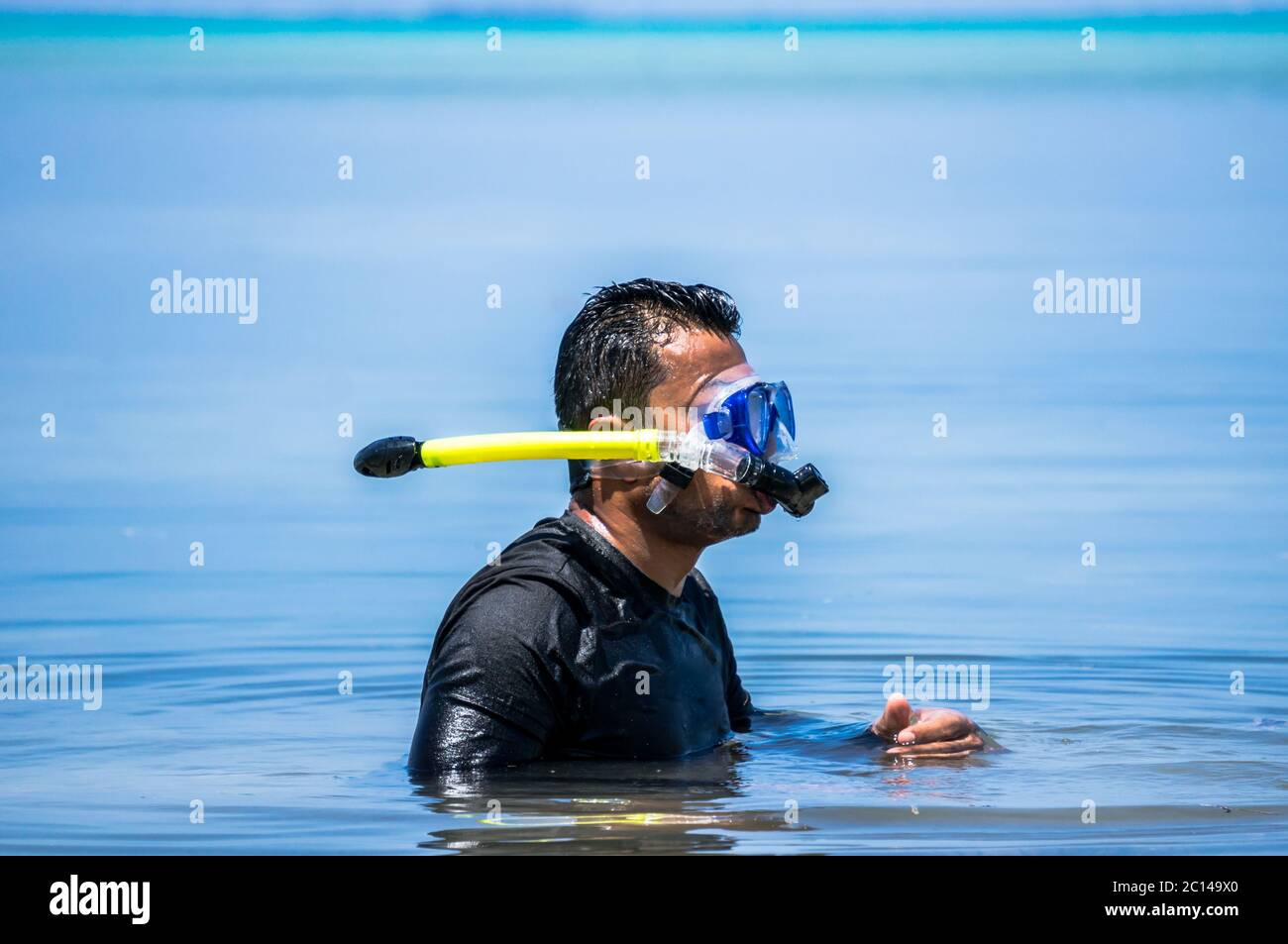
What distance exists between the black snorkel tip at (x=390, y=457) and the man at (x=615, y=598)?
34 centimetres

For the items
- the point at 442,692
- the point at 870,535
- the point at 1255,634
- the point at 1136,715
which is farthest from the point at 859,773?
the point at 870,535

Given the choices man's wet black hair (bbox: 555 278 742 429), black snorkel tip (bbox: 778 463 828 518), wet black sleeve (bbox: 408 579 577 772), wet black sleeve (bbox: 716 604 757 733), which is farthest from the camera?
wet black sleeve (bbox: 716 604 757 733)

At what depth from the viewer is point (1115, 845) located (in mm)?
4727

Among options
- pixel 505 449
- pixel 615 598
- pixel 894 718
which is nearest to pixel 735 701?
pixel 894 718

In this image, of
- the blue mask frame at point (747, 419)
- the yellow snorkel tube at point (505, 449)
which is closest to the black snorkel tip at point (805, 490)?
the blue mask frame at point (747, 419)

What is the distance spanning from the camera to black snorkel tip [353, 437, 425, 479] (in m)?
5.13

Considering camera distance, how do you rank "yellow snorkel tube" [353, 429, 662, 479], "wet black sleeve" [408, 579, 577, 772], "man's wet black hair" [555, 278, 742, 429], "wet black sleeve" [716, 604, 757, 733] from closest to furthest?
"wet black sleeve" [408, 579, 577, 772], "yellow snorkel tube" [353, 429, 662, 479], "man's wet black hair" [555, 278, 742, 429], "wet black sleeve" [716, 604, 757, 733]

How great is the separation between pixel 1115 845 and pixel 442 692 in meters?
1.64

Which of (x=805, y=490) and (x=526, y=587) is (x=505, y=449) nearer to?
(x=526, y=587)

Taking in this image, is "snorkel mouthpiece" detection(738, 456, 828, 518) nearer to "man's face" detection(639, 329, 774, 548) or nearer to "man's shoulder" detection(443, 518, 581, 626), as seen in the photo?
"man's face" detection(639, 329, 774, 548)

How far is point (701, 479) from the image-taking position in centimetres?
524

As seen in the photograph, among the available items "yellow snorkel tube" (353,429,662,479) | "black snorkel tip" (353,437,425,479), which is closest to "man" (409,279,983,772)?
"yellow snorkel tube" (353,429,662,479)

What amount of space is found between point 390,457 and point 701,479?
2.64 ft
